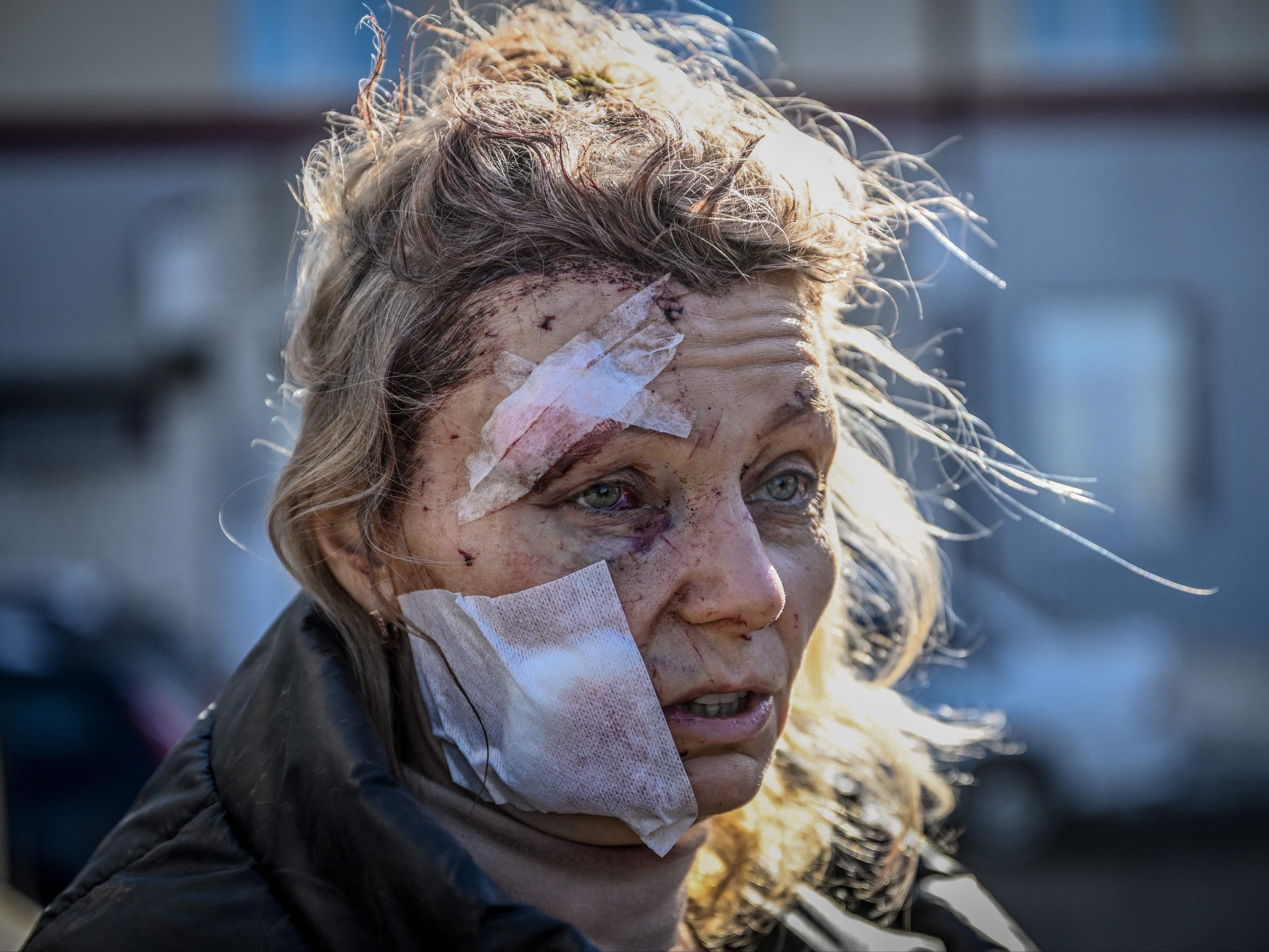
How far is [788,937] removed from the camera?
80.7 inches

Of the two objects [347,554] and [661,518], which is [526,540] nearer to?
[661,518]

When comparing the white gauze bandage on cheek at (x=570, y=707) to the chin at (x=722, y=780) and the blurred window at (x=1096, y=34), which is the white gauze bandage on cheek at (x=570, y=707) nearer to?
the chin at (x=722, y=780)

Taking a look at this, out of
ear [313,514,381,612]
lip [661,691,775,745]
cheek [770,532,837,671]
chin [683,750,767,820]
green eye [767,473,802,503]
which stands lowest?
chin [683,750,767,820]

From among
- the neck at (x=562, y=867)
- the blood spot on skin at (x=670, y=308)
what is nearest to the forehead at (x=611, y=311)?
the blood spot on skin at (x=670, y=308)

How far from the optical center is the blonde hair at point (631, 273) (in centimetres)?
164

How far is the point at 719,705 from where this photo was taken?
1.63 meters

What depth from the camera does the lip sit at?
5.19 ft

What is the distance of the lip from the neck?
0.22 m

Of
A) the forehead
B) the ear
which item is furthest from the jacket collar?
the forehead

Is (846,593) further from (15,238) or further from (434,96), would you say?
(15,238)

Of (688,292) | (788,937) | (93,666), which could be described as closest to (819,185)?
(688,292)

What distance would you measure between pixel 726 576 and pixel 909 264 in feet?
27.1

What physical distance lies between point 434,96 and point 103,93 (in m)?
9.92

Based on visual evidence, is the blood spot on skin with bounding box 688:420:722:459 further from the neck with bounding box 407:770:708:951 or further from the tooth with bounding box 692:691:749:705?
the neck with bounding box 407:770:708:951
